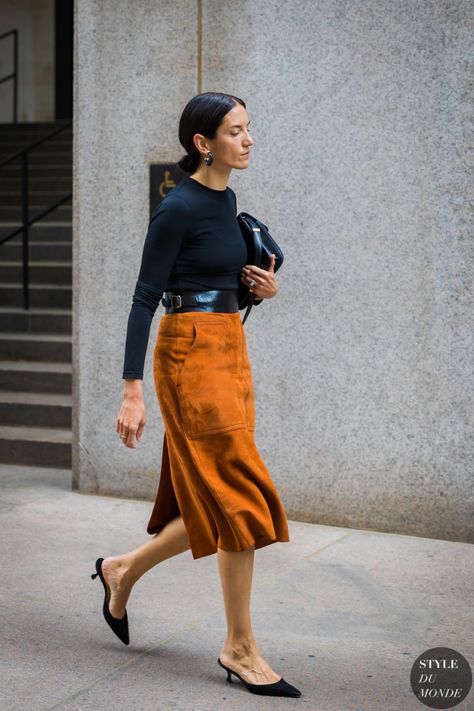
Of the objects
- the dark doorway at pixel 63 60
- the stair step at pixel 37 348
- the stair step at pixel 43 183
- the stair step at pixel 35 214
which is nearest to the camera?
the stair step at pixel 37 348

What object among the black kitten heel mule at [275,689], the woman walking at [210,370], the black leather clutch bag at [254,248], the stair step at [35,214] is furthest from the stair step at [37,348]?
the black kitten heel mule at [275,689]

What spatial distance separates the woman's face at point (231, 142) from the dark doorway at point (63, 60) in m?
11.9

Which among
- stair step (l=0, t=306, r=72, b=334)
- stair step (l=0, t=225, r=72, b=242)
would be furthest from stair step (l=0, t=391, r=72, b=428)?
stair step (l=0, t=225, r=72, b=242)

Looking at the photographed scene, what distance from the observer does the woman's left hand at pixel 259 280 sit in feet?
12.7

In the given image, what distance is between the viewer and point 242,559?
3689mm

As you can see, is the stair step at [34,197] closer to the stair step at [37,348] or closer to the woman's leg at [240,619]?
the stair step at [37,348]

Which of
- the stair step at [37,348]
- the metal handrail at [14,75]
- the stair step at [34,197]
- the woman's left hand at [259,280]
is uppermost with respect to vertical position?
the metal handrail at [14,75]

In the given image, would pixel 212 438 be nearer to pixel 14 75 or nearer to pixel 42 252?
pixel 42 252

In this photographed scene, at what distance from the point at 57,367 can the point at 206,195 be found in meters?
4.75

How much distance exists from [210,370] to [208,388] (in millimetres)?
62

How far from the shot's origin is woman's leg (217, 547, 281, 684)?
3693mm

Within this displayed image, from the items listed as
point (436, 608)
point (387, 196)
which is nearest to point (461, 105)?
point (387, 196)

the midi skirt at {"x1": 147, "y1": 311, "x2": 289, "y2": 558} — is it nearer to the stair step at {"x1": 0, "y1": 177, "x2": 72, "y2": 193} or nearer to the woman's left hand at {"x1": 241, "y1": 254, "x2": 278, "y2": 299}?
the woman's left hand at {"x1": 241, "y1": 254, "x2": 278, "y2": 299}

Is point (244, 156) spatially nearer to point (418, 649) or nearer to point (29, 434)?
point (418, 649)
